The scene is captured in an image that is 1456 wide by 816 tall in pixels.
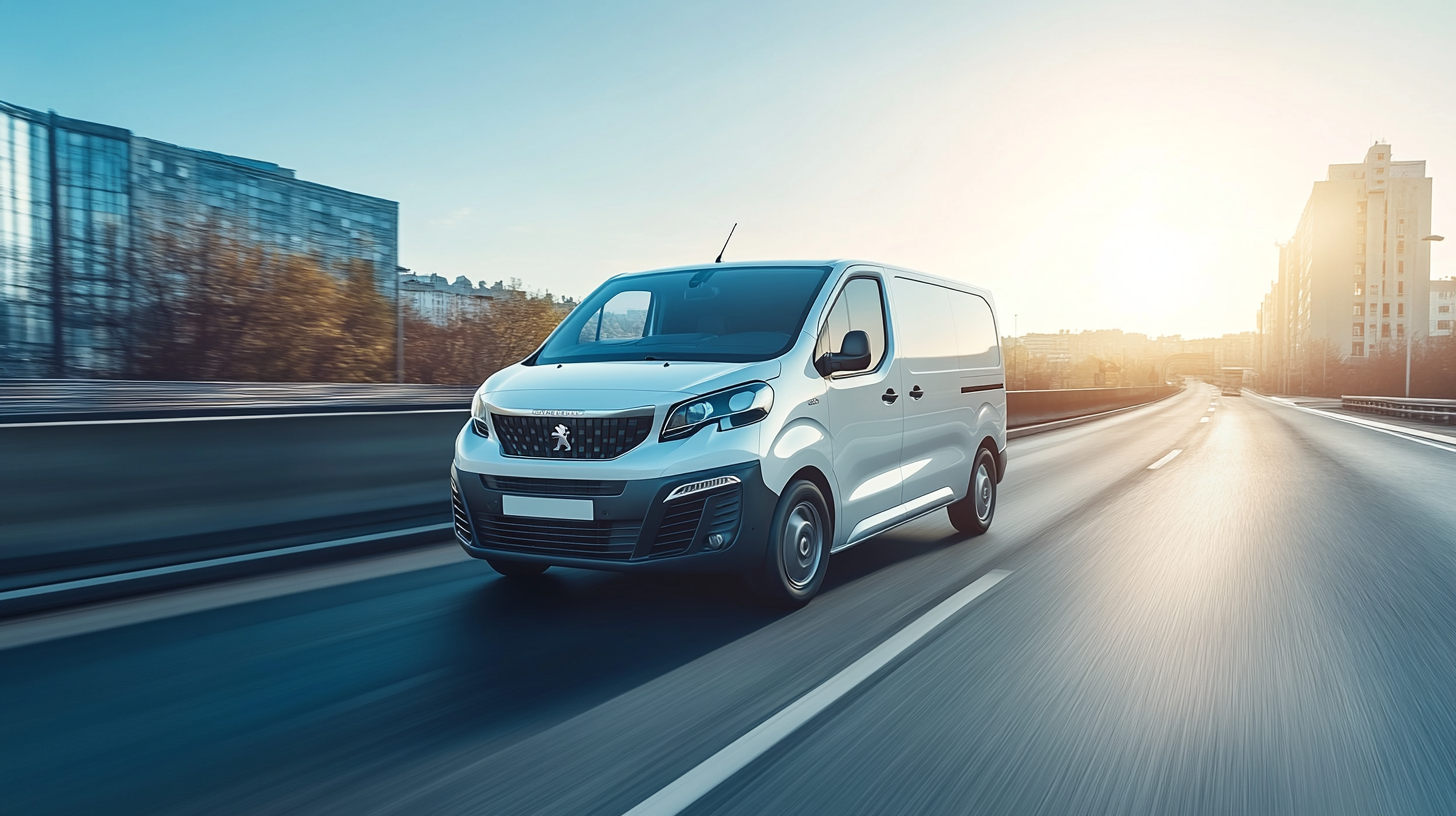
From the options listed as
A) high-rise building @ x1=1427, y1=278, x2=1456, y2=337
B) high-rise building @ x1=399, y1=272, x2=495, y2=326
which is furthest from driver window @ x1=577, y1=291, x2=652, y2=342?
high-rise building @ x1=1427, y1=278, x2=1456, y2=337

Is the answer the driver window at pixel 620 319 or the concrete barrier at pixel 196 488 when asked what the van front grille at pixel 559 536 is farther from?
the concrete barrier at pixel 196 488

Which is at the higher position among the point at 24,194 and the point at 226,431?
the point at 24,194

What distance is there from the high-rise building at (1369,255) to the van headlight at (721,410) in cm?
13387

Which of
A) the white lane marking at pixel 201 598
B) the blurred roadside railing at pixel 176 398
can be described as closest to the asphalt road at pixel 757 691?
the white lane marking at pixel 201 598

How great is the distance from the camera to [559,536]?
4.85m

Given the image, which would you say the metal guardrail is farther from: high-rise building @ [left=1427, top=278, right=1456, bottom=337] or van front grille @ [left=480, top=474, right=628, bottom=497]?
high-rise building @ [left=1427, top=278, right=1456, bottom=337]

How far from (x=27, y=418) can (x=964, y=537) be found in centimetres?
1667

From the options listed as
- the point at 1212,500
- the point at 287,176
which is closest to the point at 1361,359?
the point at 287,176

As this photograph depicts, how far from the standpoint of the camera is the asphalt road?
9.91 ft

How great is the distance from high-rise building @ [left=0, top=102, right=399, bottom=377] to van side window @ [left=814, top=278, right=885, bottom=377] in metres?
30.2

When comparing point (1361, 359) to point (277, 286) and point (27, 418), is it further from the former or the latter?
point (27, 418)

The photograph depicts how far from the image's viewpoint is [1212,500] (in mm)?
10312

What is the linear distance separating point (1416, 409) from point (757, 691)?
129 feet

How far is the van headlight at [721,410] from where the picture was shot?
4.79m
